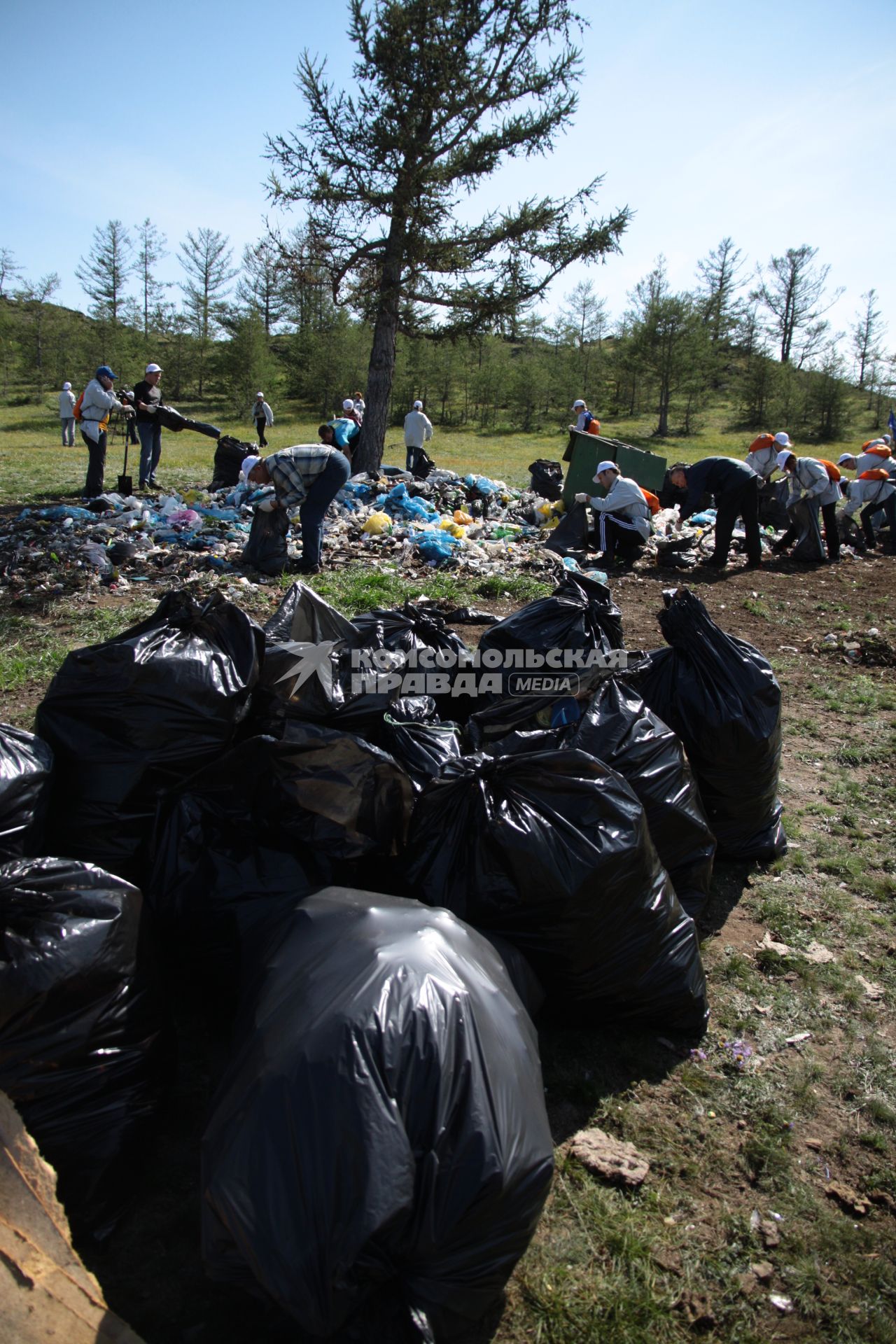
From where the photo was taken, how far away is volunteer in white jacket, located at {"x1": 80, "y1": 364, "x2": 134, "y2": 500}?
9.41m

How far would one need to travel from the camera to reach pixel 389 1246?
1281mm

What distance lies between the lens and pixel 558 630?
3189 millimetres

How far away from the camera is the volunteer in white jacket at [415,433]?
13.2 m

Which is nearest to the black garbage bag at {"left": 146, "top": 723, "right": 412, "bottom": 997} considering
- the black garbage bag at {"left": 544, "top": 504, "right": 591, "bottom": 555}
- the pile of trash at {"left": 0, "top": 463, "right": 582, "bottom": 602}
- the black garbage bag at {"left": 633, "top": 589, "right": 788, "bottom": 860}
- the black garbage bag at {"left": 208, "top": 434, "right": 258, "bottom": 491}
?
the black garbage bag at {"left": 633, "top": 589, "right": 788, "bottom": 860}

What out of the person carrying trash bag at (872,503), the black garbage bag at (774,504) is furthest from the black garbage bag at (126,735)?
the person carrying trash bag at (872,503)

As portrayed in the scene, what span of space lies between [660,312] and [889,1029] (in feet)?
107

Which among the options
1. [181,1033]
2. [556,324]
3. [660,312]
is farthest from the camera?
[556,324]

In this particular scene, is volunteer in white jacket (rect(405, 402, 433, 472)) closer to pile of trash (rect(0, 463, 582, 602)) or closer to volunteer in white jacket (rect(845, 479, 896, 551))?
pile of trash (rect(0, 463, 582, 602))

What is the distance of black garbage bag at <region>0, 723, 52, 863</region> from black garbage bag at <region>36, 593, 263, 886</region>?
14 centimetres

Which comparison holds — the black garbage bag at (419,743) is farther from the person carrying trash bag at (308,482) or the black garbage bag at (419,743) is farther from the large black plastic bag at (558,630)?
the person carrying trash bag at (308,482)

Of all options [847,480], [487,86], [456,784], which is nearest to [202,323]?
[487,86]

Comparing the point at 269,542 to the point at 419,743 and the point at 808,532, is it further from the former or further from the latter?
the point at 808,532

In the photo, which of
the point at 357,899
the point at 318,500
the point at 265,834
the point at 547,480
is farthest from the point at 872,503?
the point at 357,899

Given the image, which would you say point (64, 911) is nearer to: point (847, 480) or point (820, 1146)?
point (820, 1146)
